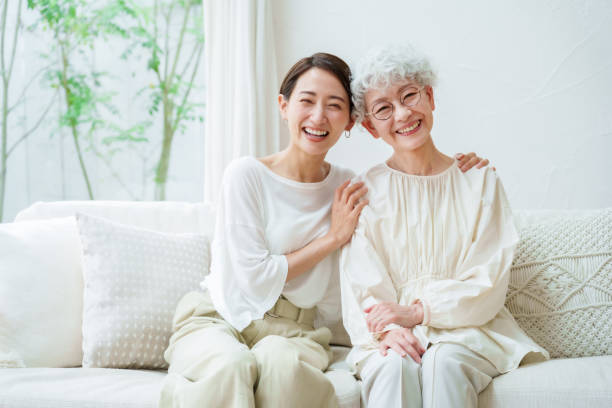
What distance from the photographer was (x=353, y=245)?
174 centimetres

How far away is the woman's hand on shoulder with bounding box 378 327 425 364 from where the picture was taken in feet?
4.89

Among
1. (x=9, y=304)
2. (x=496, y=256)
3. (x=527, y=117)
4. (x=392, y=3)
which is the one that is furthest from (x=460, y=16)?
(x=9, y=304)

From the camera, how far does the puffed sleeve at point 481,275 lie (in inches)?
61.5

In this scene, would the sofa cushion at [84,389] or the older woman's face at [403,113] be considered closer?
the sofa cushion at [84,389]

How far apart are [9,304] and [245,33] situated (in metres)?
1.45

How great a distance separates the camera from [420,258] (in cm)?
170

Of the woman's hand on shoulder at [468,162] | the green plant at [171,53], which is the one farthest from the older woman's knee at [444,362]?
the green plant at [171,53]

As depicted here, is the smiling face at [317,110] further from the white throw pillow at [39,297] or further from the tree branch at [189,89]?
the tree branch at [189,89]

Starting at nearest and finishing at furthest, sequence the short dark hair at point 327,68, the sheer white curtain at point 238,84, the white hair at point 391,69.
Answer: the white hair at point 391,69 < the short dark hair at point 327,68 < the sheer white curtain at point 238,84

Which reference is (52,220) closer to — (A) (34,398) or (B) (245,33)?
(A) (34,398)

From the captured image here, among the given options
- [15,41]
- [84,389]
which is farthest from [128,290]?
[15,41]

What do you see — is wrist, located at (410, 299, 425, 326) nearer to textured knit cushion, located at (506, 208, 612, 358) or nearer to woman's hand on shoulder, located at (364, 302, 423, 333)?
woman's hand on shoulder, located at (364, 302, 423, 333)

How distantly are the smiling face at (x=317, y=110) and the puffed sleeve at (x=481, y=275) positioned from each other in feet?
1.59

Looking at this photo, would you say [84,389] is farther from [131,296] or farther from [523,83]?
[523,83]
